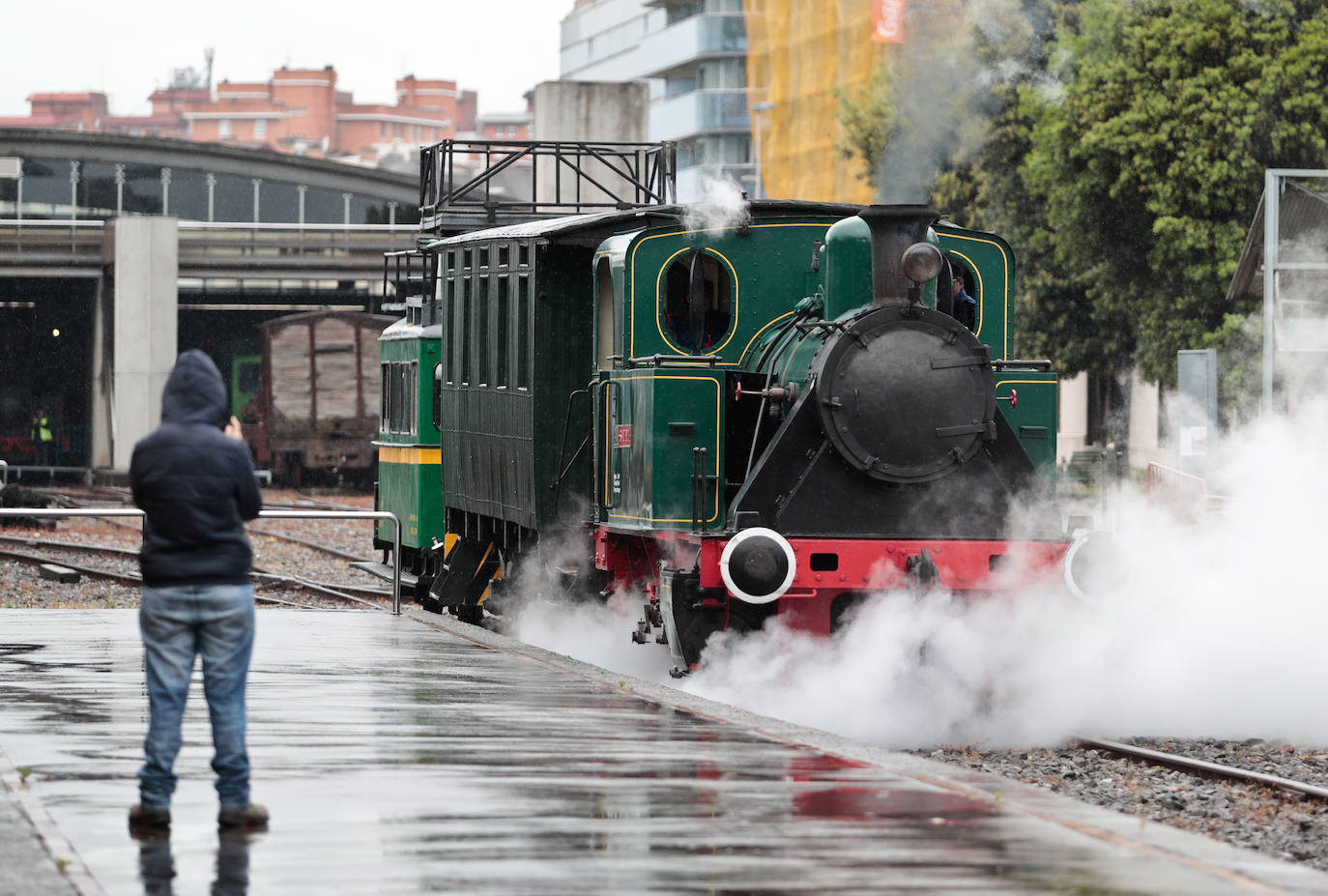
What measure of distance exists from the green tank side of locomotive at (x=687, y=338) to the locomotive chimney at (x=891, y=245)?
992 millimetres

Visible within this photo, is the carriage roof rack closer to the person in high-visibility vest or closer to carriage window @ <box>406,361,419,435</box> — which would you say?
carriage window @ <box>406,361,419,435</box>

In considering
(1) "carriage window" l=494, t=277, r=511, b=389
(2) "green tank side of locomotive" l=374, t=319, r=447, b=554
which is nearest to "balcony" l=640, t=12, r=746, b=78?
(2) "green tank side of locomotive" l=374, t=319, r=447, b=554

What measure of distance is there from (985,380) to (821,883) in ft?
20.2

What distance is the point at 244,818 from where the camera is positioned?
23.7 ft

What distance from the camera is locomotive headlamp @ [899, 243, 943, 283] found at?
1186 cm

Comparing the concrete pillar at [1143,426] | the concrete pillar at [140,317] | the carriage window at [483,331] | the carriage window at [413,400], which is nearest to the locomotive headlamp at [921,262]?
the carriage window at [483,331]

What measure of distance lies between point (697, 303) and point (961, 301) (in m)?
1.65

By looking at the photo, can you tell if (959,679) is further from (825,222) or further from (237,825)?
(237,825)

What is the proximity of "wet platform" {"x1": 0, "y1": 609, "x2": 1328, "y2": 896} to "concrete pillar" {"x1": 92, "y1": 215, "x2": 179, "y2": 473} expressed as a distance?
128 feet

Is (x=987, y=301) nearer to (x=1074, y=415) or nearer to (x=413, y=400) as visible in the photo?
(x=413, y=400)

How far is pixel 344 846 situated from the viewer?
6.94m

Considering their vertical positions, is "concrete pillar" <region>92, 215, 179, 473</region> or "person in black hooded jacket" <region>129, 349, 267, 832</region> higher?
"concrete pillar" <region>92, 215, 179, 473</region>

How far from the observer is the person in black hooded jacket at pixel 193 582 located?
7.27 metres

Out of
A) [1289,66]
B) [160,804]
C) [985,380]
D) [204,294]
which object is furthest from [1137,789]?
[204,294]
